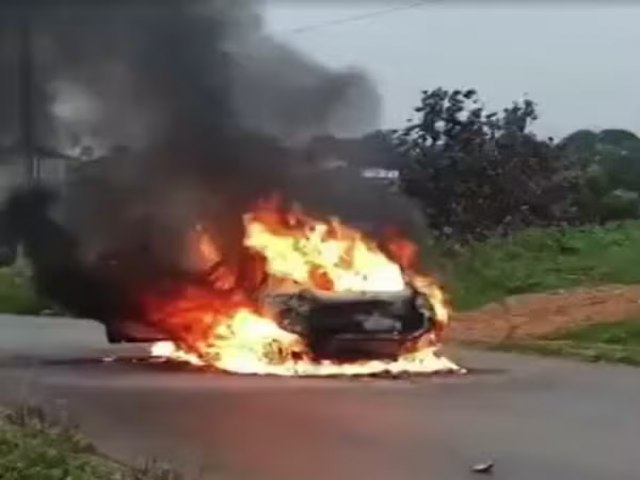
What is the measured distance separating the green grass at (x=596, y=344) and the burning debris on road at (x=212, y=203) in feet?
5.12

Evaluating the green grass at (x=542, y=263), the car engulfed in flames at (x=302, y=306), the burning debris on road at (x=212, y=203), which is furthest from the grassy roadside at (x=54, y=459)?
the green grass at (x=542, y=263)

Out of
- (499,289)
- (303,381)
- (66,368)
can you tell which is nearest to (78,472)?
(303,381)

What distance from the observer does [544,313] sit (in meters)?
21.1

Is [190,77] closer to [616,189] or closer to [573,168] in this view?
[573,168]

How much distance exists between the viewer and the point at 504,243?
26859 millimetres

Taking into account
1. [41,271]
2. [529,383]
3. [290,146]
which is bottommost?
[529,383]

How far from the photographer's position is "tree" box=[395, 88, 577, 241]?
22.3 meters

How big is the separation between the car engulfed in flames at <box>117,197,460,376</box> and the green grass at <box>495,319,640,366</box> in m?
1.51

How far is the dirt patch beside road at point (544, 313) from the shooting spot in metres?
19.6

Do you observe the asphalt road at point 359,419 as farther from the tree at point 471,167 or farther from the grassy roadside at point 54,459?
the tree at point 471,167

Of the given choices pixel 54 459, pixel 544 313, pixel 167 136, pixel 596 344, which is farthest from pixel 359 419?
pixel 544 313

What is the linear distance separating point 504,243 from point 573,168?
2033 mm

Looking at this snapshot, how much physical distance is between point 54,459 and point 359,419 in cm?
348

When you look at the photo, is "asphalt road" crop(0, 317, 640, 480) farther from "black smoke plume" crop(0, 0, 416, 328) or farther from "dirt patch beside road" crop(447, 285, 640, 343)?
"dirt patch beside road" crop(447, 285, 640, 343)
